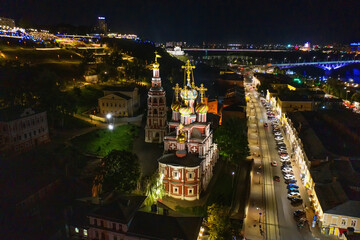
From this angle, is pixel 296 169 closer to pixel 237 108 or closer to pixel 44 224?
pixel 237 108

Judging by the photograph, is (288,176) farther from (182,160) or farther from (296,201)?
(182,160)

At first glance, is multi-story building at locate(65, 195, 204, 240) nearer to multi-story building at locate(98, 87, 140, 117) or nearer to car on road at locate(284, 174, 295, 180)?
car on road at locate(284, 174, 295, 180)

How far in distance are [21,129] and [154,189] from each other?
22288mm

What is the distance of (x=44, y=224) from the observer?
31.0m

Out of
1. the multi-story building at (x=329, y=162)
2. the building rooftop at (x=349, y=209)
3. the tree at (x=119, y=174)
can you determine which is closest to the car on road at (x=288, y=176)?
the multi-story building at (x=329, y=162)

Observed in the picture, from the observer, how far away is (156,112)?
50.3 meters

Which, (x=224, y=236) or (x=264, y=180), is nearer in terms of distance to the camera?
(x=224, y=236)

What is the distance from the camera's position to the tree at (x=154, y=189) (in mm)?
32250

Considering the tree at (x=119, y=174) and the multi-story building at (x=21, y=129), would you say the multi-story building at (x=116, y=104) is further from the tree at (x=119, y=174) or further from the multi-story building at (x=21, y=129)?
the tree at (x=119, y=174)

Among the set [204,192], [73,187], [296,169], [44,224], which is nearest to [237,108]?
[296,169]

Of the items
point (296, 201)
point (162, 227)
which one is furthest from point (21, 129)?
point (296, 201)

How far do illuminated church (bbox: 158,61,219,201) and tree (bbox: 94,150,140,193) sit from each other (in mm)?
3979

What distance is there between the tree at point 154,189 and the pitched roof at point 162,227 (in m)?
5.58

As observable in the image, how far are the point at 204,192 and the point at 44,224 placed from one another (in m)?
18.7
